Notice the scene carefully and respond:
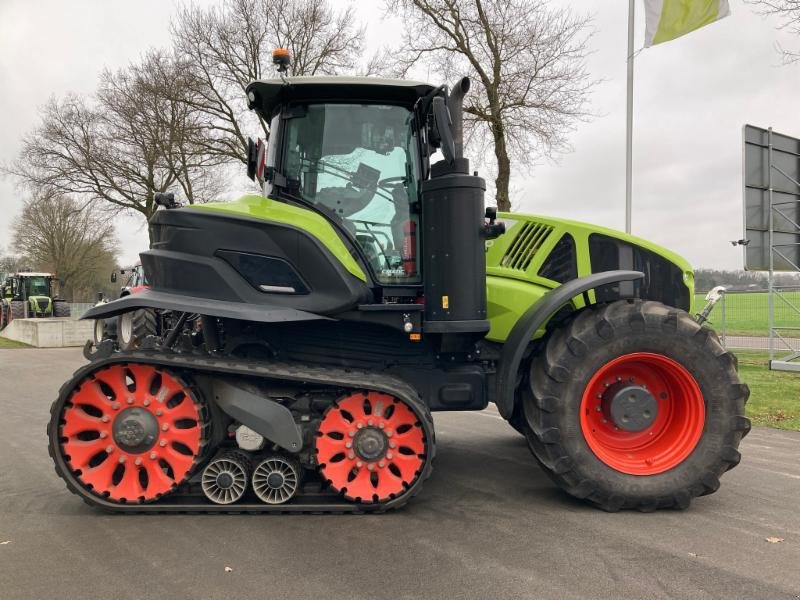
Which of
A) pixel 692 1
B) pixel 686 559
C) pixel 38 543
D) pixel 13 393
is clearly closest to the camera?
pixel 686 559

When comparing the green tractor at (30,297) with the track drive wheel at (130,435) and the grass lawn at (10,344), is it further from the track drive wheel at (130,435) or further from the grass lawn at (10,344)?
the track drive wheel at (130,435)

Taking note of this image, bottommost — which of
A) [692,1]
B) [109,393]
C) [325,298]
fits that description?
[109,393]

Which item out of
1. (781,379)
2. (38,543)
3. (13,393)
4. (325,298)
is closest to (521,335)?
(325,298)

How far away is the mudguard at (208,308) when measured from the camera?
11.9 ft

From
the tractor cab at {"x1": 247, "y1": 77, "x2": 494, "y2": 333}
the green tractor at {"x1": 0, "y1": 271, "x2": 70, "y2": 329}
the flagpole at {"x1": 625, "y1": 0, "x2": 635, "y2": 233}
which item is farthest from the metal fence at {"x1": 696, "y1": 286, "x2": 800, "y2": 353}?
the green tractor at {"x1": 0, "y1": 271, "x2": 70, "y2": 329}

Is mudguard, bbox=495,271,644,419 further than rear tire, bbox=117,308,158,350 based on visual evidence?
No

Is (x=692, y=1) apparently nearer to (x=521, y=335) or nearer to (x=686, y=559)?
(x=521, y=335)

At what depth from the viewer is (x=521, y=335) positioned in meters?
3.80

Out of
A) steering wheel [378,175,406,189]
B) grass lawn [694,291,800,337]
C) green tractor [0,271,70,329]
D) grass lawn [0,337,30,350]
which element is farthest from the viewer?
green tractor [0,271,70,329]

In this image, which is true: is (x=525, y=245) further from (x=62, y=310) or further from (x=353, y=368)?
(x=62, y=310)

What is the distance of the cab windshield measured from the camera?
404cm

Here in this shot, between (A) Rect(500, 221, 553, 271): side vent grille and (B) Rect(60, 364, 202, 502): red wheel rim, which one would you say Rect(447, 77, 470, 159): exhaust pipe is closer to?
(A) Rect(500, 221, 553, 271): side vent grille

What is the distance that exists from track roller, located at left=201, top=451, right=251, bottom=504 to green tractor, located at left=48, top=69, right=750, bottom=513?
0.01 metres

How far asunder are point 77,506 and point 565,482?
328 centimetres
